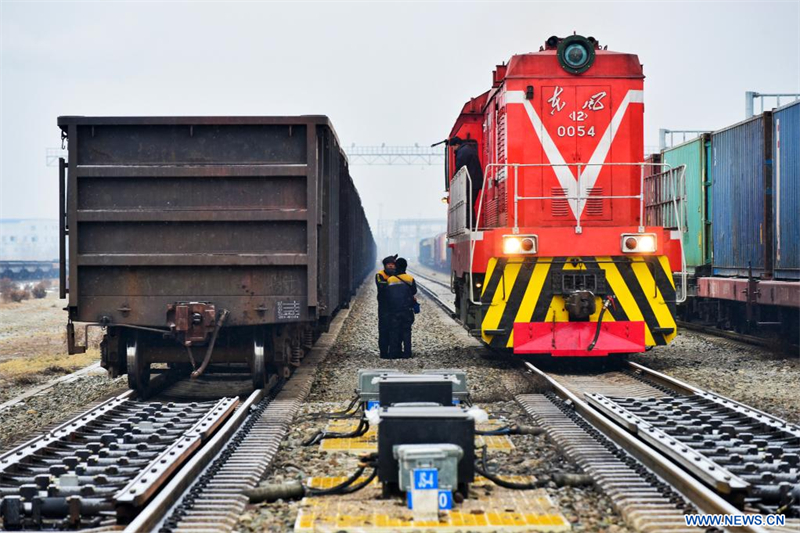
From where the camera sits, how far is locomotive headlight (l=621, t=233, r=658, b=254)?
31.7ft

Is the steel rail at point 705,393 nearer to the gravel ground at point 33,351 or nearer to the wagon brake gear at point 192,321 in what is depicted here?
the wagon brake gear at point 192,321

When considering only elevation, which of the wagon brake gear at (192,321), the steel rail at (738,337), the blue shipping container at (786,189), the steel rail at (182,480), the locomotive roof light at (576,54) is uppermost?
the locomotive roof light at (576,54)

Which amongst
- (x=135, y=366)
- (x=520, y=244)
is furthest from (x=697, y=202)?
(x=135, y=366)

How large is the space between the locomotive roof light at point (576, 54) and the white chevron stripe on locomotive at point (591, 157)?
23.4 inches

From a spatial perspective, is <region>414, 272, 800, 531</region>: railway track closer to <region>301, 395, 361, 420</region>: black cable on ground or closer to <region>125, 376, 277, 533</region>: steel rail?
<region>301, 395, 361, 420</region>: black cable on ground

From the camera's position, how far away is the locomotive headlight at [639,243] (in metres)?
9.65

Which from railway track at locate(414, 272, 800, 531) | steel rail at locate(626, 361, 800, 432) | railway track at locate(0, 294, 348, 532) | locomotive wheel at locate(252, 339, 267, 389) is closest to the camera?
railway track at locate(0, 294, 348, 532)

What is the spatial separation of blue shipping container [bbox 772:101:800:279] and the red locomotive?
2982 millimetres

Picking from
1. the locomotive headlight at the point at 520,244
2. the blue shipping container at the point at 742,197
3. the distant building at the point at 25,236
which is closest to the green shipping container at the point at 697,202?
the blue shipping container at the point at 742,197

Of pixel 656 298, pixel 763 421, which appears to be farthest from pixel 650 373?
pixel 763 421

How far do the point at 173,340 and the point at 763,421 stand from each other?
5.37 meters

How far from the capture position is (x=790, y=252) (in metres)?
12.4

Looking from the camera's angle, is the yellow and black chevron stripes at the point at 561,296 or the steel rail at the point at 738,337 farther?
the steel rail at the point at 738,337

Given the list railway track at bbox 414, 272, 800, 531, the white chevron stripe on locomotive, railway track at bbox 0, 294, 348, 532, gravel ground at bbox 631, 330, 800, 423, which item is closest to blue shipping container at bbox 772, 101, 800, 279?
gravel ground at bbox 631, 330, 800, 423
